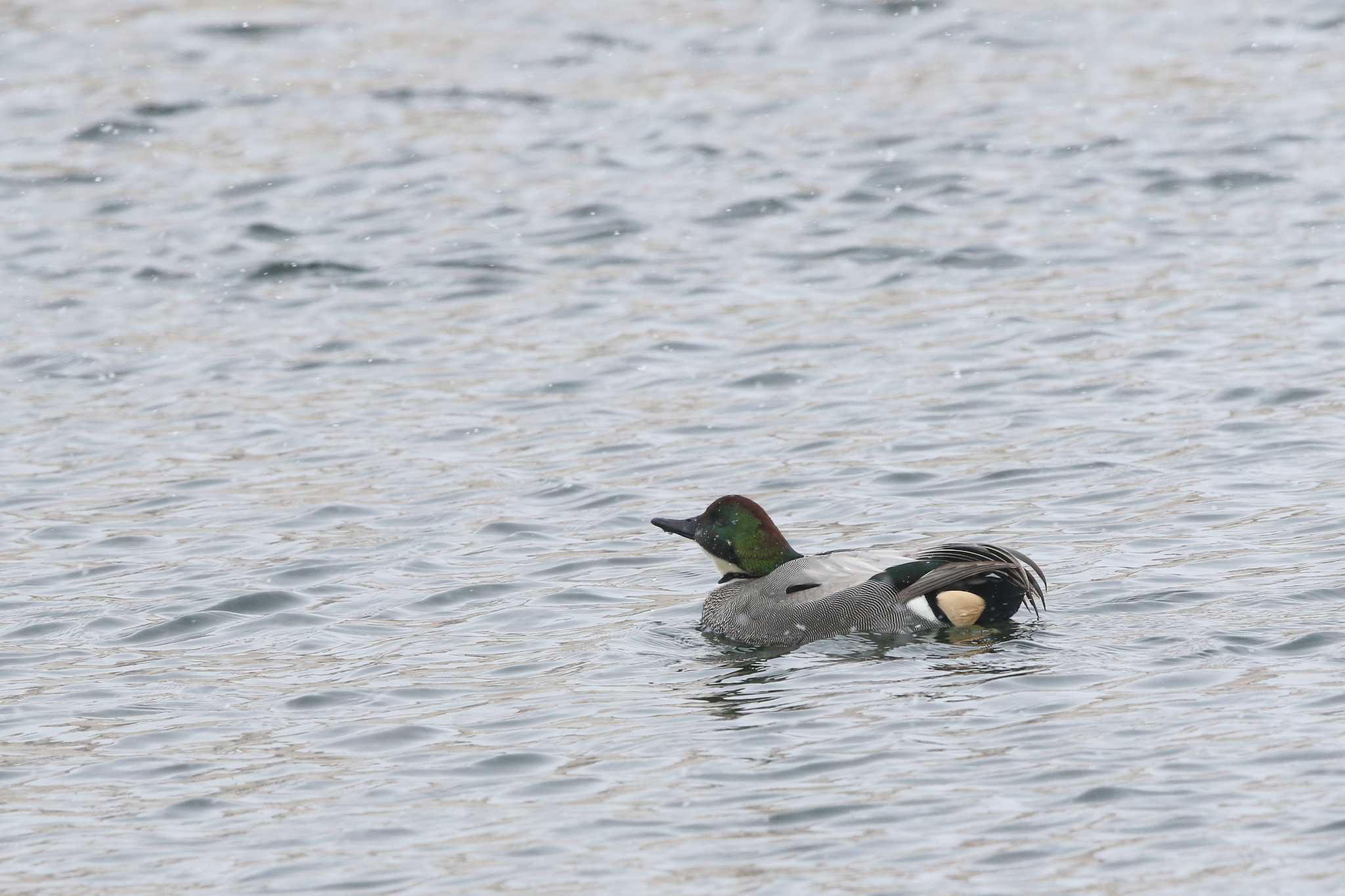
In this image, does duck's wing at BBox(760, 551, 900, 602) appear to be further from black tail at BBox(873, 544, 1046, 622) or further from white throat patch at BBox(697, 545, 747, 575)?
white throat patch at BBox(697, 545, 747, 575)

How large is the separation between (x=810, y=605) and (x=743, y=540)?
746 mm

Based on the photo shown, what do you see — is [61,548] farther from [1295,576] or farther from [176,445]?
[1295,576]

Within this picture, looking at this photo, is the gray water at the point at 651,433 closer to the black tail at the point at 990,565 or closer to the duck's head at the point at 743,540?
the black tail at the point at 990,565

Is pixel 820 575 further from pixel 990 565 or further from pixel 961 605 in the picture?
pixel 990 565

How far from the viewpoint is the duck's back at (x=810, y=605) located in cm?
1045

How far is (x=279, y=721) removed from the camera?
9.69 metres

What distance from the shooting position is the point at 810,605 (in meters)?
10.7

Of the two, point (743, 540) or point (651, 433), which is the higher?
point (743, 540)

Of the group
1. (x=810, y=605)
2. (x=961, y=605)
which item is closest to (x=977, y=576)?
(x=961, y=605)

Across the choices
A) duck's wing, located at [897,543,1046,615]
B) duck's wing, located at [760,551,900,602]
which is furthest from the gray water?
→ duck's wing, located at [760,551,900,602]

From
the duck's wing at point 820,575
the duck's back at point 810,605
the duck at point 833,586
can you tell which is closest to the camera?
the duck at point 833,586

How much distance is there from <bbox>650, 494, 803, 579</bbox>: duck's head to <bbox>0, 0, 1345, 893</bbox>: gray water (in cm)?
53

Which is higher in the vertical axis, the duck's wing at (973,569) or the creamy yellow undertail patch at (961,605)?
the duck's wing at (973,569)

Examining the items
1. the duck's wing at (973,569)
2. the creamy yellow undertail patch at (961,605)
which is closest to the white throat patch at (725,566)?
the duck's wing at (973,569)
